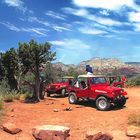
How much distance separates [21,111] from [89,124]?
408 cm

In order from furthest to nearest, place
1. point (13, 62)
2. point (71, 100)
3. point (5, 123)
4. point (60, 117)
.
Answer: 1. point (13, 62)
2. point (71, 100)
3. point (60, 117)
4. point (5, 123)

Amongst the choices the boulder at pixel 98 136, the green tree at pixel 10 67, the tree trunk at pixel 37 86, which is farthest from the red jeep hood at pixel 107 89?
the green tree at pixel 10 67

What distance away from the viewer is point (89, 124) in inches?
534

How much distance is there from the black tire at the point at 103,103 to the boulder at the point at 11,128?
5.87 metres

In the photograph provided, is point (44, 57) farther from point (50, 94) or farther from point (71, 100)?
point (50, 94)

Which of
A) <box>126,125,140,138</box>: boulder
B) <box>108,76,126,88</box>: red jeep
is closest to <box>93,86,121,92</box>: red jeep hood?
<box>126,125,140,138</box>: boulder

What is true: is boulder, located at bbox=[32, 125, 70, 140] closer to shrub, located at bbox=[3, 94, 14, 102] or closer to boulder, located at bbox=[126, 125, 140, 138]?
boulder, located at bbox=[126, 125, 140, 138]

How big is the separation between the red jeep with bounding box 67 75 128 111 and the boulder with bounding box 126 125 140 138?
4747 mm

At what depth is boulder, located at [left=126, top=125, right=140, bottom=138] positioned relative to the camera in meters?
11.8

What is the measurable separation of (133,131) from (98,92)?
230 inches

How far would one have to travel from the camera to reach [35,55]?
20.7m

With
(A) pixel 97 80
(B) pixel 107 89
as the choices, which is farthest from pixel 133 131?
(A) pixel 97 80

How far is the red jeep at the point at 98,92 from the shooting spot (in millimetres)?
17156

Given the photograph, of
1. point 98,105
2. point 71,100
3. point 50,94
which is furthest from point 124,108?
point 50,94
